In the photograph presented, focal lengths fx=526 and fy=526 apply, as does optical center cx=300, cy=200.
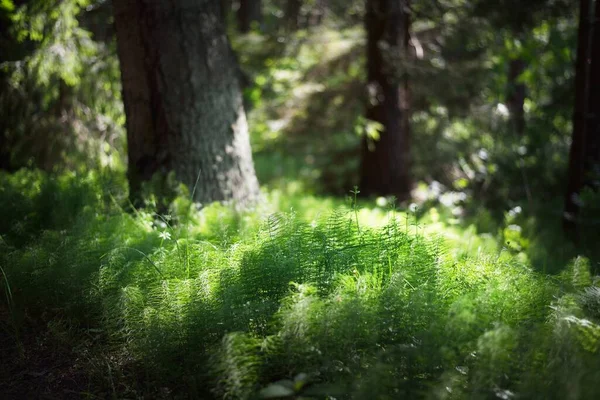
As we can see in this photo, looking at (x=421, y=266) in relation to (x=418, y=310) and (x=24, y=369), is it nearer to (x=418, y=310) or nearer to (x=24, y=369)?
(x=418, y=310)

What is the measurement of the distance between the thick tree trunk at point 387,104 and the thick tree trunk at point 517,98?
2.50m

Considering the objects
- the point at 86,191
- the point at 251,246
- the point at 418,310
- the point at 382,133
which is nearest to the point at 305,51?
the point at 382,133

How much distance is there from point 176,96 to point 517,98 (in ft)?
39.4

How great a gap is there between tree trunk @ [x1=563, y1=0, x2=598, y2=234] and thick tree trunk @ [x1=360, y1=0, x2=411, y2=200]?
2.92 m

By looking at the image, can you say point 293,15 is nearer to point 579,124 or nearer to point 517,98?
point 579,124

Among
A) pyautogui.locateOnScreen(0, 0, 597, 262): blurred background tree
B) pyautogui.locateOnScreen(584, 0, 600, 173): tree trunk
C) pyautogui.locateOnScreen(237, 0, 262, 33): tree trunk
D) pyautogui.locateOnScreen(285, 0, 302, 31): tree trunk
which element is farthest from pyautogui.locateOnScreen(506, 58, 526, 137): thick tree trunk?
pyautogui.locateOnScreen(237, 0, 262, 33): tree trunk

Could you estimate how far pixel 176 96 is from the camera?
5242mm

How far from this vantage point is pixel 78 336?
10.9 feet

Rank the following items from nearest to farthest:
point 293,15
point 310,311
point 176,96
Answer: point 310,311 < point 176,96 < point 293,15

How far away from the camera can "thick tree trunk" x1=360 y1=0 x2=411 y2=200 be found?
925 cm

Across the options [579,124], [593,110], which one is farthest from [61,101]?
[593,110]

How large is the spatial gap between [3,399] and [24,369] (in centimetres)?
26

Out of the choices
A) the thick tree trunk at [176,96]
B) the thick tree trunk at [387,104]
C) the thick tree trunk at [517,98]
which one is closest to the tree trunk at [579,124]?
the thick tree trunk at [387,104]

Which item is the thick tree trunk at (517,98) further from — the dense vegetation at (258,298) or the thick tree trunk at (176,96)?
the thick tree trunk at (176,96)
